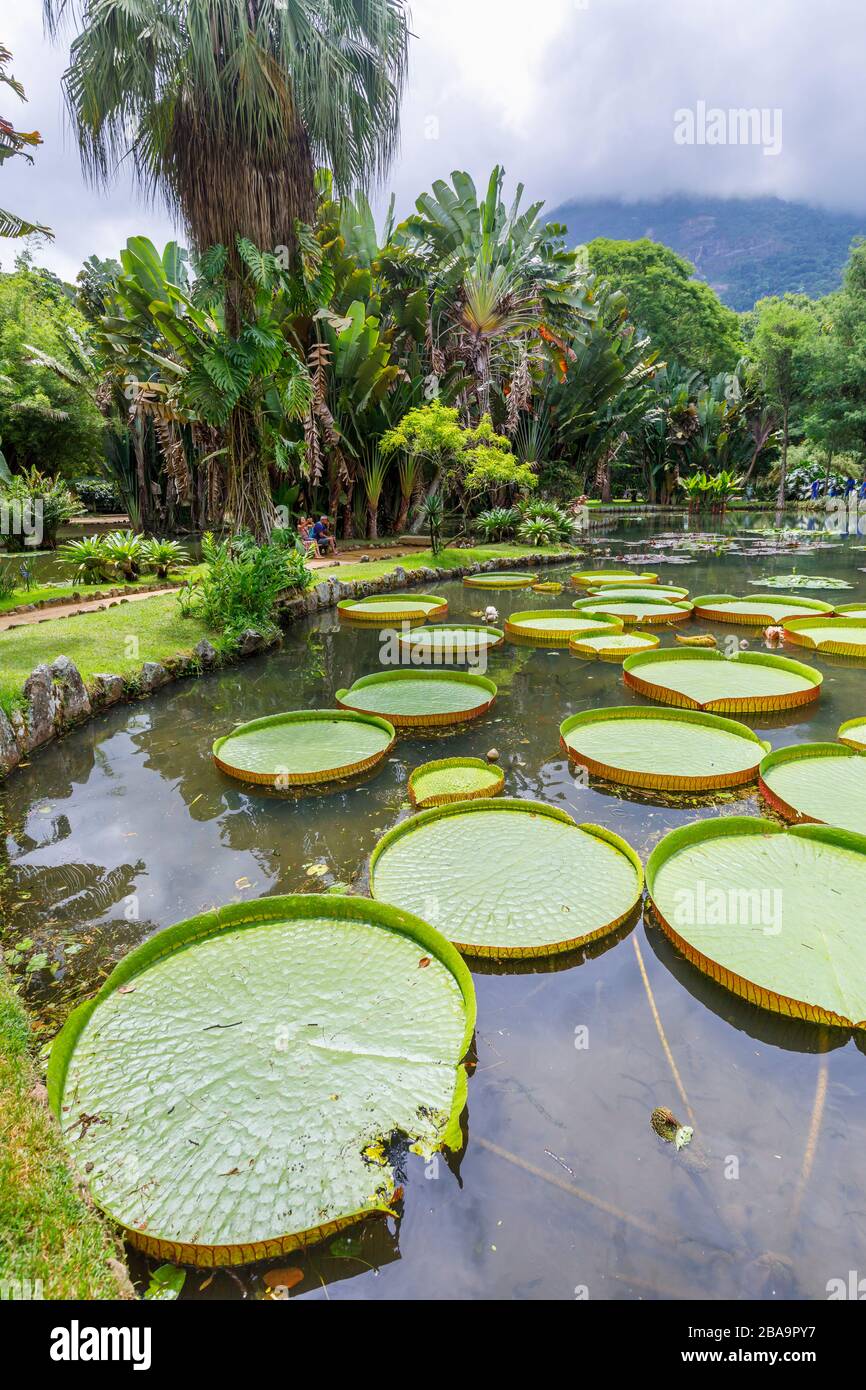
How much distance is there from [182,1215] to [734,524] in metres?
28.4

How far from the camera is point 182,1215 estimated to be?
1.72 metres

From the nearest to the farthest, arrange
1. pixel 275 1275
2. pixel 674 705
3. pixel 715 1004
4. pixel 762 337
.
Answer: pixel 275 1275 → pixel 715 1004 → pixel 674 705 → pixel 762 337

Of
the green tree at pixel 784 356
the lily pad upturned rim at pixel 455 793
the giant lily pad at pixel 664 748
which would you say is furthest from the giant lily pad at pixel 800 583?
the green tree at pixel 784 356

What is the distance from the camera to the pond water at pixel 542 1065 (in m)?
1.75

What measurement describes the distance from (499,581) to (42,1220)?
37.8 feet

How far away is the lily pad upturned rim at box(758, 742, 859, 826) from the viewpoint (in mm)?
3793

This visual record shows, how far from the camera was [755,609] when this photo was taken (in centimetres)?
941

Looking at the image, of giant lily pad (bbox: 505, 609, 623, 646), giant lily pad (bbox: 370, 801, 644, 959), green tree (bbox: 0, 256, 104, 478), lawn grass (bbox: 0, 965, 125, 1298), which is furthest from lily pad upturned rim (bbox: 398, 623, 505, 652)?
green tree (bbox: 0, 256, 104, 478)

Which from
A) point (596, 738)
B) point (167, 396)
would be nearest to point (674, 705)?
point (596, 738)

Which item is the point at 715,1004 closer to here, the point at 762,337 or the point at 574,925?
the point at 574,925

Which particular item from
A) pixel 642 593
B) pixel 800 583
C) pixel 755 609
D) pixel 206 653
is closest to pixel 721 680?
pixel 755 609

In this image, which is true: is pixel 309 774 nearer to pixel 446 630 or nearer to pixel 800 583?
pixel 446 630

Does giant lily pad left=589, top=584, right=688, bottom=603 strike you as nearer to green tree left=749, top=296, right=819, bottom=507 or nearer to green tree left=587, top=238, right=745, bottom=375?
green tree left=749, top=296, right=819, bottom=507

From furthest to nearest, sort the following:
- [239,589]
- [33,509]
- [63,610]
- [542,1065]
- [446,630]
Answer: [33,509] → [63,610] → [446,630] → [239,589] → [542,1065]
